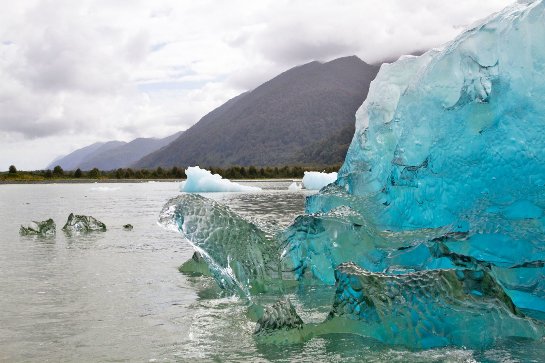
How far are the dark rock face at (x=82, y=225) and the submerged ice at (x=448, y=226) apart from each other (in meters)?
9.57

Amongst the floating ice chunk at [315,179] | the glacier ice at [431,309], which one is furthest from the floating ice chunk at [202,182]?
the glacier ice at [431,309]

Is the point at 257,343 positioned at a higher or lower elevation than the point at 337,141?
lower

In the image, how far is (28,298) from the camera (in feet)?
24.8

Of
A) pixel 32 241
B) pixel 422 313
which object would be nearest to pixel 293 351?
pixel 422 313

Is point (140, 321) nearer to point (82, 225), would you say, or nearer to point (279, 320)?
point (279, 320)

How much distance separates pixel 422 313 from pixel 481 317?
1.92 feet

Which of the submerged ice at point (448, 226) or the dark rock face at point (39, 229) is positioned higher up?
the submerged ice at point (448, 226)

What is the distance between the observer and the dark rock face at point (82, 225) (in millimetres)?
16797

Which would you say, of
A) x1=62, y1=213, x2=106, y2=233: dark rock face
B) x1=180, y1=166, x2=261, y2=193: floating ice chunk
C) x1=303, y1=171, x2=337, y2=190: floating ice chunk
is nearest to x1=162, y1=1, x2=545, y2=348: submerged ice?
x1=62, y1=213, x2=106, y2=233: dark rock face

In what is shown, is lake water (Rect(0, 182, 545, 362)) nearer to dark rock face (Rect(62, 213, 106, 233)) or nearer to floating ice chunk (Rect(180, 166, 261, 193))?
dark rock face (Rect(62, 213, 106, 233))

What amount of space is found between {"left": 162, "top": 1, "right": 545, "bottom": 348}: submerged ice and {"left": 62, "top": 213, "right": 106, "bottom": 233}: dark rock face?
9573 mm

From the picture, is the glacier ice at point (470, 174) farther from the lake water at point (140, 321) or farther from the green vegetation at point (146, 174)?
the green vegetation at point (146, 174)

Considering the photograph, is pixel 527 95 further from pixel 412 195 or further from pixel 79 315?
pixel 79 315

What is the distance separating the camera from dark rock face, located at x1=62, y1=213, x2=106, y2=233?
16797mm
